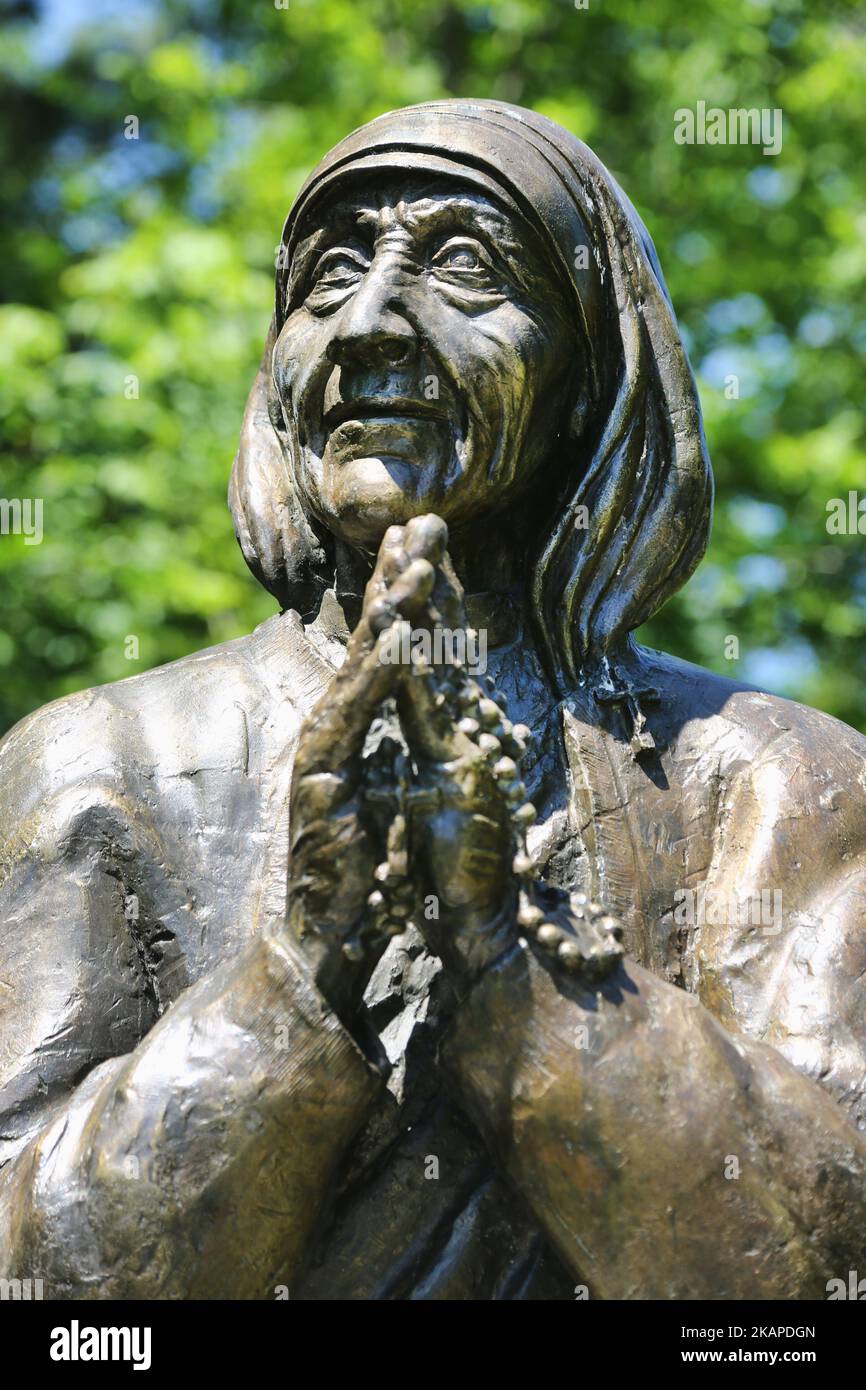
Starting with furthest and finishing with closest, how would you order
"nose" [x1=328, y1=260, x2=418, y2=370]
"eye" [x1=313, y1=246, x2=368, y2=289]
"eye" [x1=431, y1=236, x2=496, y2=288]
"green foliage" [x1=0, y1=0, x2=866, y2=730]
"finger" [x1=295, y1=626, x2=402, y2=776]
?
"green foliage" [x1=0, y1=0, x2=866, y2=730] → "eye" [x1=313, y1=246, x2=368, y2=289] → "eye" [x1=431, y1=236, x2=496, y2=288] → "nose" [x1=328, y1=260, x2=418, y2=370] → "finger" [x1=295, y1=626, x2=402, y2=776]

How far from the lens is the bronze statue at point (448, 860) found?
3848 millimetres

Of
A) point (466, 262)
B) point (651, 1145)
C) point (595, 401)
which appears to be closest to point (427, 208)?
point (466, 262)

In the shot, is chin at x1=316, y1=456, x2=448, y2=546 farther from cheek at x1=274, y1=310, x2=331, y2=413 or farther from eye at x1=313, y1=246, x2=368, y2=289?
eye at x1=313, y1=246, x2=368, y2=289

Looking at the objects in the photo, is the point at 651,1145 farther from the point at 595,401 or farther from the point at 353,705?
the point at 595,401

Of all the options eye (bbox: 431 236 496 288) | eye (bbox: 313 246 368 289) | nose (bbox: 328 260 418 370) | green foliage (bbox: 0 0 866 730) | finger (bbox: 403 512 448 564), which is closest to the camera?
finger (bbox: 403 512 448 564)

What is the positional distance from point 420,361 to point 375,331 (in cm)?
12

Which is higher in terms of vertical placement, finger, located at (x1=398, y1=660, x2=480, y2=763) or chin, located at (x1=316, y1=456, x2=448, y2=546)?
chin, located at (x1=316, y1=456, x2=448, y2=546)

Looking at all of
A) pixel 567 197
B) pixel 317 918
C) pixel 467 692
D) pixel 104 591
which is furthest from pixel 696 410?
pixel 104 591

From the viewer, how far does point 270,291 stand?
488 inches

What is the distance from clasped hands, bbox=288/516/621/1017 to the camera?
3.83 metres

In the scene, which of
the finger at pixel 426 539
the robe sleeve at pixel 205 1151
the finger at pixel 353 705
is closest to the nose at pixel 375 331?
the finger at pixel 426 539

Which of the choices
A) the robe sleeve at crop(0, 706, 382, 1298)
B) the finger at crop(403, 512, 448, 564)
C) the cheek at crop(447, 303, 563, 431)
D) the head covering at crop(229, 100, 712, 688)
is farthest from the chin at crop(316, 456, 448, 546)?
the robe sleeve at crop(0, 706, 382, 1298)

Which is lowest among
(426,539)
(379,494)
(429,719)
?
(429,719)
